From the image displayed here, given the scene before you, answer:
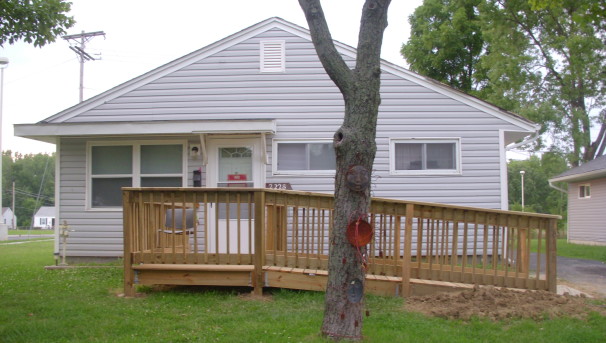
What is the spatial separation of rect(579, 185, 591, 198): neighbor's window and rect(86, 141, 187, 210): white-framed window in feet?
56.1

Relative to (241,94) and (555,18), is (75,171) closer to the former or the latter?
(241,94)

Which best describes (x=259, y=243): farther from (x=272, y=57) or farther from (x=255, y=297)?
(x=272, y=57)

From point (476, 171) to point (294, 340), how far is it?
6347 mm

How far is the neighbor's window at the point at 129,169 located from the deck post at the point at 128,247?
3.21m

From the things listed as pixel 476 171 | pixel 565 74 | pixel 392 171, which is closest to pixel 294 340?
pixel 392 171

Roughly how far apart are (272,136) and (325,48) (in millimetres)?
5113

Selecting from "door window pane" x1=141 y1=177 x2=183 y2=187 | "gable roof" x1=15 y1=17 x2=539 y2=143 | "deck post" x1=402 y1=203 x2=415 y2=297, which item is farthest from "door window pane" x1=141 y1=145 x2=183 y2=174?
"deck post" x1=402 y1=203 x2=415 y2=297

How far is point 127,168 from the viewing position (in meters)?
9.92

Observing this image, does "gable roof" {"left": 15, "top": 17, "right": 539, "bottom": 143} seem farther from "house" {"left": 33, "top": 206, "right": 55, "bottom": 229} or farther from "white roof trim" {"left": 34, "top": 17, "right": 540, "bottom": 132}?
"house" {"left": 33, "top": 206, "right": 55, "bottom": 229}

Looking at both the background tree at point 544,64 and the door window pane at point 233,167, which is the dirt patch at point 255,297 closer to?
the door window pane at point 233,167

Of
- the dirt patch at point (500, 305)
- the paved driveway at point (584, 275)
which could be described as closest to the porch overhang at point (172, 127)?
the dirt patch at point (500, 305)

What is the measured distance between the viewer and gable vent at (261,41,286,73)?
10031 millimetres

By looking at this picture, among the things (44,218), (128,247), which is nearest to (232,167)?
(128,247)

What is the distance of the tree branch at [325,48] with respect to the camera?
4.68 meters
